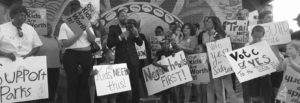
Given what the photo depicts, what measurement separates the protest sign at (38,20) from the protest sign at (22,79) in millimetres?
2746

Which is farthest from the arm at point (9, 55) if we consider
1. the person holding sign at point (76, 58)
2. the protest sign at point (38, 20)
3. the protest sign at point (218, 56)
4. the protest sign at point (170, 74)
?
the protest sign at point (218, 56)

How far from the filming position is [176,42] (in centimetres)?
831

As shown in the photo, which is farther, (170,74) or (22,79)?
(170,74)

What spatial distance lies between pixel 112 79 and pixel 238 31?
2778mm

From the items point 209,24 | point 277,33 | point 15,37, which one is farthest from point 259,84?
point 15,37

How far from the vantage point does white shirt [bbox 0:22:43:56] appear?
5.70 meters

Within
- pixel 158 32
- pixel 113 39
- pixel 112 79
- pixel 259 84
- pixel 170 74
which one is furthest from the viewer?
pixel 158 32

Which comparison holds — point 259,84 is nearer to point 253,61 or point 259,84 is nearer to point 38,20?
point 253,61

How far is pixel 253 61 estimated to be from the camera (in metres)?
6.92

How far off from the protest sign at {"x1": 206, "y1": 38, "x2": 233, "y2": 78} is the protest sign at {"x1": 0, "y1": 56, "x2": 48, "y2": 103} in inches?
118

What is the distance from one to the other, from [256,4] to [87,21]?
7071mm

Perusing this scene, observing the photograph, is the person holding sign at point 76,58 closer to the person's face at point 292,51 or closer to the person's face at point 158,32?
the person's face at point 292,51

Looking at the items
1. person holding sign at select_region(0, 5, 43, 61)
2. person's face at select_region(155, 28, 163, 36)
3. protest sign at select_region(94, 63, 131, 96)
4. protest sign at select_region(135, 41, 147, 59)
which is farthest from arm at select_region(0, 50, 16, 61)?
person's face at select_region(155, 28, 163, 36)

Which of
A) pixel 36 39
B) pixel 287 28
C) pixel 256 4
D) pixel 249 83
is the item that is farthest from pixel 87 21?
pixel 256 4
